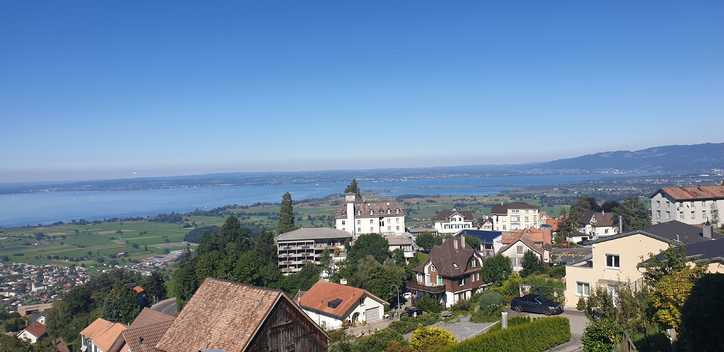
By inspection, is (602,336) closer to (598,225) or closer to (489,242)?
(489,242)

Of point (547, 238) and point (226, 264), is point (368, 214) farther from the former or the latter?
point (226, 264)

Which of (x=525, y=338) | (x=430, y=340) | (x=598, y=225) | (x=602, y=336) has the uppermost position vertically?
(x=602, y=336)

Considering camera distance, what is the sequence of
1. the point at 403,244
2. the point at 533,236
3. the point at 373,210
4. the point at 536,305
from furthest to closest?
the point at 373,210 < the point at 403,244 < the point at 533,236 < the point at 536,305

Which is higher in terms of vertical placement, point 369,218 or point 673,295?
point 673,295

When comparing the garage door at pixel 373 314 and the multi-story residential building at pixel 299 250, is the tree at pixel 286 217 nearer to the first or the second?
the multi-story residential building at pixel 299 250

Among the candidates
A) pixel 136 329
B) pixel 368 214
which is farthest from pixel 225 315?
pixel 368 214

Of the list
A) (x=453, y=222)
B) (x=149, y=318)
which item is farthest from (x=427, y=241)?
(x=149, y=318)

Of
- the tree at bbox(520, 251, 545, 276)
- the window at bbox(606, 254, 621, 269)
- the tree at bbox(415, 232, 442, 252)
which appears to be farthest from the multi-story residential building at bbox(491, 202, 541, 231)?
the window at bbox(606, 254, 621, 269)
